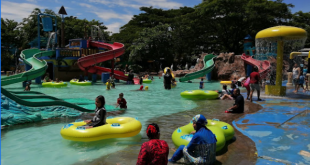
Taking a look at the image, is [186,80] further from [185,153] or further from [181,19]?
[185,153]

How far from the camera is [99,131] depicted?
5730 millimetres

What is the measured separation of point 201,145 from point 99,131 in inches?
101

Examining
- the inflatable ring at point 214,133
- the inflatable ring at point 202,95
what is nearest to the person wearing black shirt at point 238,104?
the inflatable ring at point 214,133

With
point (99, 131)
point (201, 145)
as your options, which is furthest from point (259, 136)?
point (99, 131)

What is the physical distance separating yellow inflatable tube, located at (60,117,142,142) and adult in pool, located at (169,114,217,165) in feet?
6.87

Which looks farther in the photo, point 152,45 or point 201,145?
point 152,45

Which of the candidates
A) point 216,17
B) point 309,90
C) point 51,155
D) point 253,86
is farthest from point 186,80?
point 51,155

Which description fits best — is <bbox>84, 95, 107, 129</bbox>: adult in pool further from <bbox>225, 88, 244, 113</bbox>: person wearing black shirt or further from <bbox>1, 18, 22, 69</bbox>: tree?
<bbox>1, 18, 22, 69</bbox>: tree

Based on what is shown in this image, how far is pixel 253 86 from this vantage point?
11594 millimetres

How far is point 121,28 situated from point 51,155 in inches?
1950

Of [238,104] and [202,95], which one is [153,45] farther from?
[238,104]

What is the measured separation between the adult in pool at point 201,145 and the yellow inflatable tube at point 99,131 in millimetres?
2094

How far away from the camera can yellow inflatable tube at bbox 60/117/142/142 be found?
562 centimetres

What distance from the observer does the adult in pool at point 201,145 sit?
412cm
